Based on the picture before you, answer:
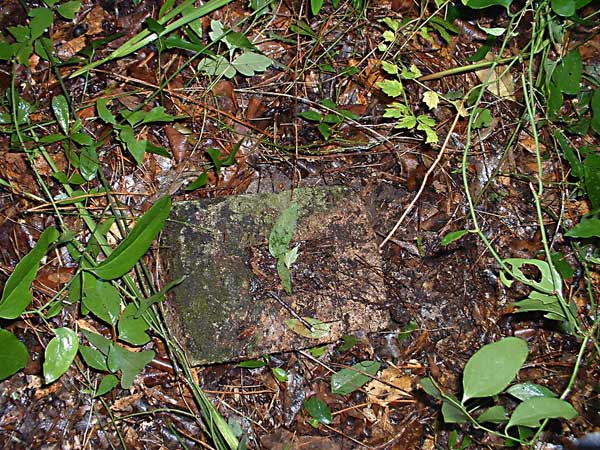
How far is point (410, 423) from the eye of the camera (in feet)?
6.42

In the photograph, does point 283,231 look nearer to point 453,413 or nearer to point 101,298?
point 101,298

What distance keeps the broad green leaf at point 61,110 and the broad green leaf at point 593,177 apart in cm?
175

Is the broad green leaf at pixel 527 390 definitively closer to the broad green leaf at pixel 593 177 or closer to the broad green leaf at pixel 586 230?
the broad green leaf at pixel 586 230

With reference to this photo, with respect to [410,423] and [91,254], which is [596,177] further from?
[91,254]

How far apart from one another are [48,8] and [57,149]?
53 cm

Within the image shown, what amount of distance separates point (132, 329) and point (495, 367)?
1087mm

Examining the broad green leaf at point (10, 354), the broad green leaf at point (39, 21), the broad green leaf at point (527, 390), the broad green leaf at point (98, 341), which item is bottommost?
the broad green leaf at point (527, 390)

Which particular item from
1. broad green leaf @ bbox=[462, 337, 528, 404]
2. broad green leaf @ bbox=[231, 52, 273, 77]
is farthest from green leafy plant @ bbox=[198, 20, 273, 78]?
Result: broad green leaf @ bbox=[462, 337, 528, 404]

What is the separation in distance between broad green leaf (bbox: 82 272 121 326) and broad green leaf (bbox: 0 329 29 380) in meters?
0.27

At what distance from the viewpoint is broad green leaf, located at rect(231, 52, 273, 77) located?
6.75 feet

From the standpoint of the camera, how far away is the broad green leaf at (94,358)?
178cm

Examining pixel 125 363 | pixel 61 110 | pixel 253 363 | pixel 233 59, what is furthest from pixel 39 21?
pixel 253 363

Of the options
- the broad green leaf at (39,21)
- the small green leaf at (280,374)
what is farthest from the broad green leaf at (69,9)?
the small green leaf at (280,374)

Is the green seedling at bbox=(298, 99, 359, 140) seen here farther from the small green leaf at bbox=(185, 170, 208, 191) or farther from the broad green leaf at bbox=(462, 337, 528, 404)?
the broad green leaf at bbox=(462, 337, 528, 404)
